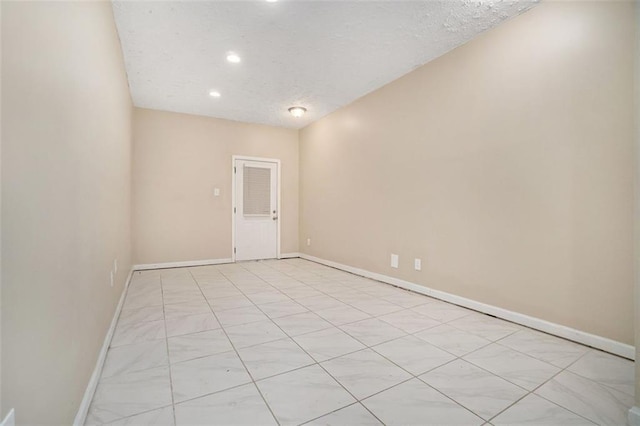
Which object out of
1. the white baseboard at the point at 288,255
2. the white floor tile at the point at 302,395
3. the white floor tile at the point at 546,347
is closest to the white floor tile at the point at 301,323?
the white floor tile at the point at 302,395

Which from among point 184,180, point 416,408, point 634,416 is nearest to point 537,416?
point 634,416

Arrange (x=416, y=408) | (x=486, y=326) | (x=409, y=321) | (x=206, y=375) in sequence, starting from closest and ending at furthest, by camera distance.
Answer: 1. (x=416, y=408)
2. (x=206, y=375)
3. (x=486, y=326)
4. (x=409, y=321)

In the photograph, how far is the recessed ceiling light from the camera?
324cm

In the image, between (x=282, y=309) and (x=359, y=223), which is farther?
(x=359, y=223)

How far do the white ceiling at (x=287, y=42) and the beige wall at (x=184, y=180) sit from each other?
0.78m

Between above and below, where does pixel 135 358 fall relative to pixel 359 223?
below

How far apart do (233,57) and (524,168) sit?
10.3ft

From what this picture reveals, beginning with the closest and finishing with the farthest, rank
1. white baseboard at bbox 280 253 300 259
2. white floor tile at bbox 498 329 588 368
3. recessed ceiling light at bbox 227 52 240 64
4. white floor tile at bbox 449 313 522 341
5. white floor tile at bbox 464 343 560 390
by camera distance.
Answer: white floor tile at bbox 464 343 560 390 < white floor tile at bbox 498 329 588 368 < white floor tile at bbox 449 313 522 341 < recessed ceiling light at bbox 227 52 240 64 < white baseboard at bbox 280 253 300 259

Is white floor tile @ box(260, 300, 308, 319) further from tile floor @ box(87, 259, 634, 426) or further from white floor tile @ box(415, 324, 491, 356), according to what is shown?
white floor tile @ box(415, 324, 491, 356)

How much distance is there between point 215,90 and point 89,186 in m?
2.98

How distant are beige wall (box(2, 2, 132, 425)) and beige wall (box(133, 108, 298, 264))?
337 cm

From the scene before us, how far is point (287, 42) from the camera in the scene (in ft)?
9.87

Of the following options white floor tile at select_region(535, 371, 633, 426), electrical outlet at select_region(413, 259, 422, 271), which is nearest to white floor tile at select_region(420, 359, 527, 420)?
white floor tile at select_region(535, 371, 633, 426)

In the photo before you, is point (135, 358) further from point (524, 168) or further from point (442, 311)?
point (524, 168)
